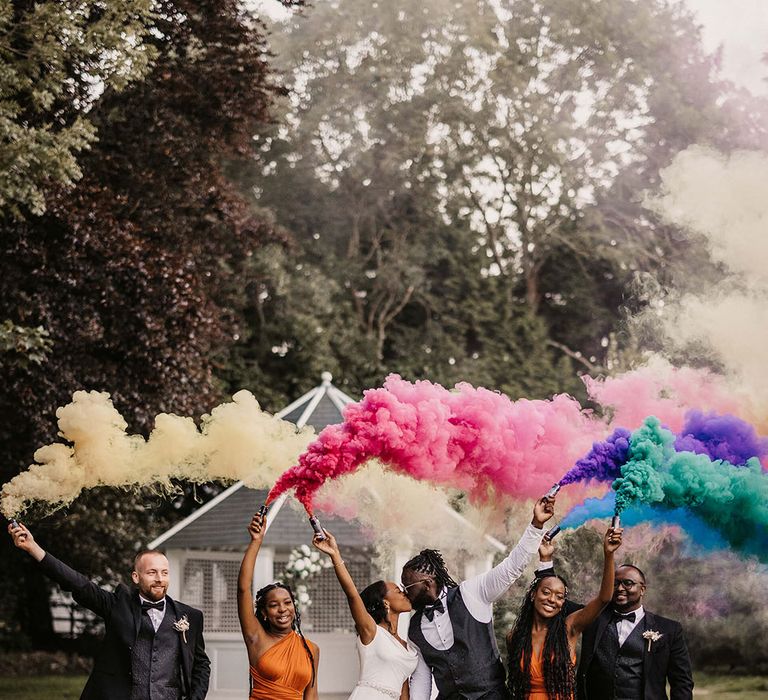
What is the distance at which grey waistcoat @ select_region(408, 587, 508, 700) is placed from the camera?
23.9 feet

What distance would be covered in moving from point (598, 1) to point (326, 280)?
887cm

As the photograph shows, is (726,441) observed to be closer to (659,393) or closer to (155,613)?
(659,393)

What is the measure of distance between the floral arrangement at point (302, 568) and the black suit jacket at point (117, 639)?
31.1 ft

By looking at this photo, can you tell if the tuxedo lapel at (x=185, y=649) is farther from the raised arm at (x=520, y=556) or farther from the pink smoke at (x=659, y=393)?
→ the pink smoke at (x=659, y=393)

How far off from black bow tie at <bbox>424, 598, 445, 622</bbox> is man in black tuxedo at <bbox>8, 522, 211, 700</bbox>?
55.2 inches

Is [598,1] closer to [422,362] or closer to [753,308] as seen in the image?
[422,362]

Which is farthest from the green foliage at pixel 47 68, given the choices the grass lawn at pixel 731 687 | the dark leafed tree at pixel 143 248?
the grass lawn at pixel 731 687

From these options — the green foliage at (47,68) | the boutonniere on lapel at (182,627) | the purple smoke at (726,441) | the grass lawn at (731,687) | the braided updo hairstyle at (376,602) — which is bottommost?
the grass lawn at (731,687)

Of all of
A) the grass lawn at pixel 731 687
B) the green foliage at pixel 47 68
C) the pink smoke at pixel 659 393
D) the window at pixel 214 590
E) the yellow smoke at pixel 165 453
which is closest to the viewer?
the pink smoke at pixel 659 393

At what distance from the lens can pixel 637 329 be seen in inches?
425

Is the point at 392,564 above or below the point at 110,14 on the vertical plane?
below

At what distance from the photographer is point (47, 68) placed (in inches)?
580

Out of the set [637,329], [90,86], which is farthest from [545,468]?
[90,86]

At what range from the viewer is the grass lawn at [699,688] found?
2075cm
